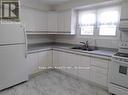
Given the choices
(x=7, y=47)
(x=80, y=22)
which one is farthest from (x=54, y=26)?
(x=7, y=47)

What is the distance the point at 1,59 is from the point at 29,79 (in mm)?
1021

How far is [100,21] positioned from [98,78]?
1.66m

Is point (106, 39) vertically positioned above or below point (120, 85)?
above

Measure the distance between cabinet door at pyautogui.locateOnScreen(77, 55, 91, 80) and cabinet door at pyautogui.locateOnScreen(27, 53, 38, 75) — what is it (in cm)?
124

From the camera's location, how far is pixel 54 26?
13.7ft

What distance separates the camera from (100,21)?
3.42 m

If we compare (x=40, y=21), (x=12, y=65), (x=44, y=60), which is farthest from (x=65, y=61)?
(x=40, y=21)

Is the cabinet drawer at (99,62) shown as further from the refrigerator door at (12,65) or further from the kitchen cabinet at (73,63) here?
the refrigerator door at (12,65)

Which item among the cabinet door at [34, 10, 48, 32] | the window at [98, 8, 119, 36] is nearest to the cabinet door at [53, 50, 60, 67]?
the cabinet door at [34, 10, 48, 32]

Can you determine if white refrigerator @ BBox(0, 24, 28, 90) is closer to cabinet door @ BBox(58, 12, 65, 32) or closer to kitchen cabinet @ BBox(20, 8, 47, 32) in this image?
kitchen cabinet @ BBox(20, 8, 47, 32)

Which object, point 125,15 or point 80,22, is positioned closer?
point 125,15

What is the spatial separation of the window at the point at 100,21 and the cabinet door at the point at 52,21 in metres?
0.87

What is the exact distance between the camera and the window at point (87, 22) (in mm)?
3598

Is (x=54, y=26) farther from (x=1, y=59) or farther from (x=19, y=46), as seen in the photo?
(x=1, y=59)
